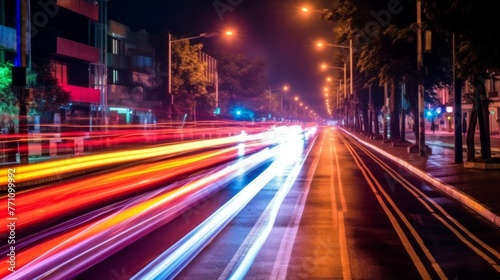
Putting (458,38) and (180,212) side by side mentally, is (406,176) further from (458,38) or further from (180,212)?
(180,212)

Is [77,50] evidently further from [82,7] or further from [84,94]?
[82,7]

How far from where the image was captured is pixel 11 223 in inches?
354

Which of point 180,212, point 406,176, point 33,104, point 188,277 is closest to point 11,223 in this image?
point 180,212

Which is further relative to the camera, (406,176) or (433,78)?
(433,78)

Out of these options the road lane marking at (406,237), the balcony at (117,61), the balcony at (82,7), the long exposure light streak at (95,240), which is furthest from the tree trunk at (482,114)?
the balcony at (117,61)

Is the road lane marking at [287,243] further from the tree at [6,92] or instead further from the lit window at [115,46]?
the lit window at [115,46]

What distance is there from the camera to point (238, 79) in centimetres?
9844

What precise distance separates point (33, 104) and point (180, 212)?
21.0 m

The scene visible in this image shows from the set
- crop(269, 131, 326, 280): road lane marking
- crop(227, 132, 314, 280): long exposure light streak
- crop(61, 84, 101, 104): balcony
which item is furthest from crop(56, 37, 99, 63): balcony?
crop(269, 131, 326, 280): road lane marking

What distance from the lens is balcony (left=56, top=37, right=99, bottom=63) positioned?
151 ft

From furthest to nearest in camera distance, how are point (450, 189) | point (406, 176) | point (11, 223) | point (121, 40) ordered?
1. point (121, 40)
2. point (406, 176)
3. point (450, 189)
4. point (11, 223)

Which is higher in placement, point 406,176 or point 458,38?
point 458,38

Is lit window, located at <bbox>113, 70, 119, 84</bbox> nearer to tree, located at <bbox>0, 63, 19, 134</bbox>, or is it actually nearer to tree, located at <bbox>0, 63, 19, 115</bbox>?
tree, located at <bbox>0, 63, 19, 134</bbox>

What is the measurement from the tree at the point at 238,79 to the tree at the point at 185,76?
31788 millimetres
